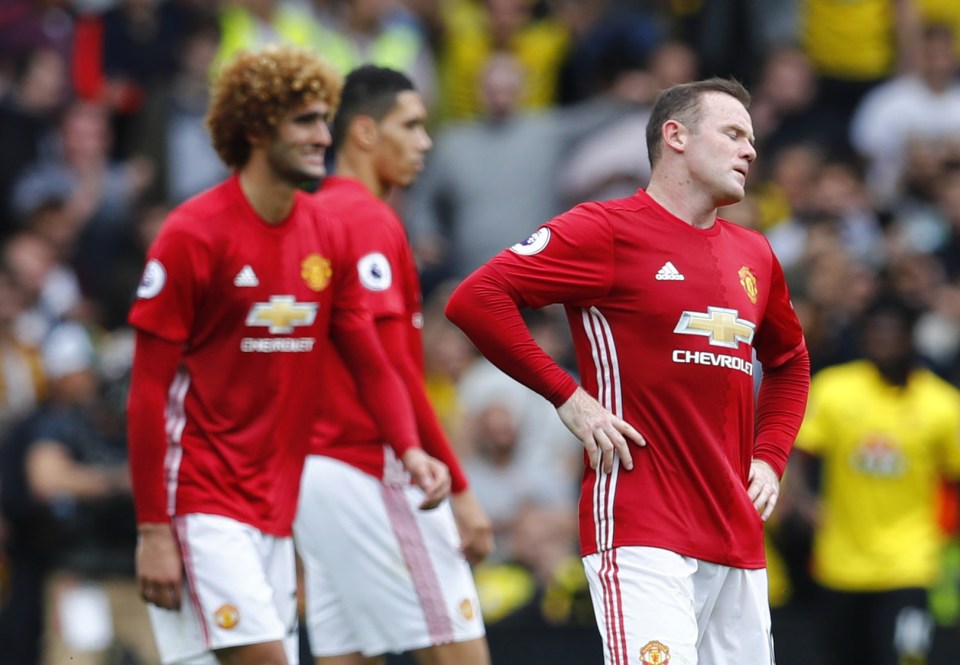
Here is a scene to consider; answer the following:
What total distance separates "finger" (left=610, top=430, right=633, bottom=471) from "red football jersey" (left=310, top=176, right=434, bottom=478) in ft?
5.52

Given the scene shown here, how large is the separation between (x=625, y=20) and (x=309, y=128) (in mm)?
9157

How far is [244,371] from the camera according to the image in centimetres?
Result: 671

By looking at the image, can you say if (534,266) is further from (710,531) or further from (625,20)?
(625,20)

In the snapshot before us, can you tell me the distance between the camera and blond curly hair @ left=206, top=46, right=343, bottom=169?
6.87m

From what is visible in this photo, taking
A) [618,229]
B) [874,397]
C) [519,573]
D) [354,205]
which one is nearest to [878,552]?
[874,397]

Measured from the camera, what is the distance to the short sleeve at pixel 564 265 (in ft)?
19.4

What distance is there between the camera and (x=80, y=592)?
441 inches

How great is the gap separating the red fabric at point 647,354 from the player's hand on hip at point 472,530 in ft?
4.34

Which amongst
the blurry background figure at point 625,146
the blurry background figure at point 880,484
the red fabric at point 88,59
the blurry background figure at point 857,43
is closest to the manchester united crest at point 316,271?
the blurry background figure at point 880,484

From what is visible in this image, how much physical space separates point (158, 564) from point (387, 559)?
118 centimetres

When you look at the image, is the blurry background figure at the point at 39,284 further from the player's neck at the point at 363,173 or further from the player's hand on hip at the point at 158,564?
the player's hand on hip at the point at 158,564

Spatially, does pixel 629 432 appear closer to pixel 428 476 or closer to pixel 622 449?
pixel 622 449

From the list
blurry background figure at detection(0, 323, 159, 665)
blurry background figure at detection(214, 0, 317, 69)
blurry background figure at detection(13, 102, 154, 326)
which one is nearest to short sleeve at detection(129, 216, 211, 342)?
blurry background figure at detection(0, 323, 159, 665)

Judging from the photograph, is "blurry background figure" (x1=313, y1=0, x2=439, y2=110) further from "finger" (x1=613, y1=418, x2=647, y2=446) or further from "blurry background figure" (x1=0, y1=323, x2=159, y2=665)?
"finger" (x1=613, y1=418, x2=647, y2=446)
